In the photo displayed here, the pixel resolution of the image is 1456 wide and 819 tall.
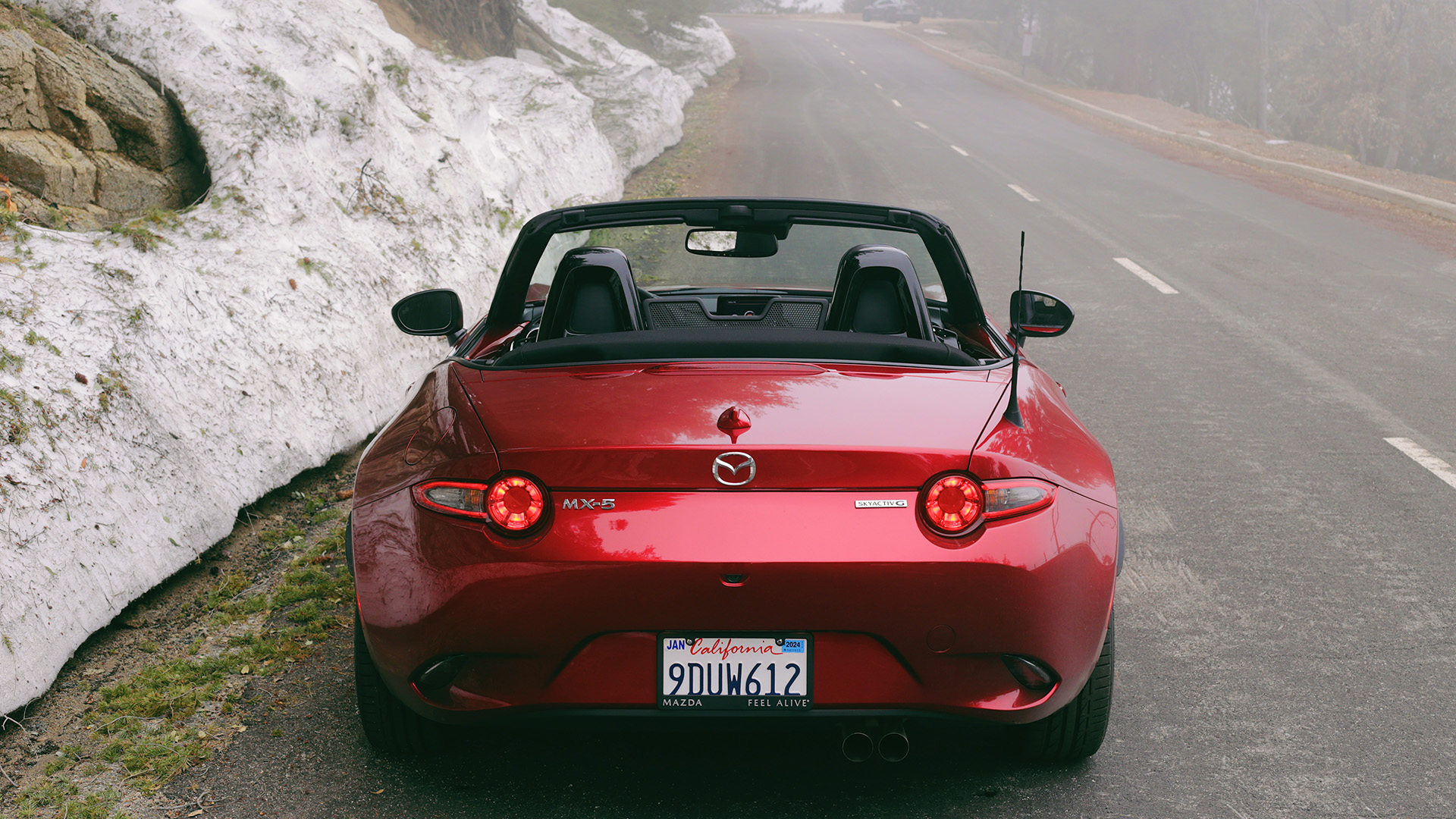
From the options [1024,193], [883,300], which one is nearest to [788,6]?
[1024,193]

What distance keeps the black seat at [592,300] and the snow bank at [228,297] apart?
182 cm

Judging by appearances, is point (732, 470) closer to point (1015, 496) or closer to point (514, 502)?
point (514, 502)

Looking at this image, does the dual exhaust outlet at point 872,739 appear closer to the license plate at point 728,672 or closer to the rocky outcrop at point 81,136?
the license plate at point 728,672

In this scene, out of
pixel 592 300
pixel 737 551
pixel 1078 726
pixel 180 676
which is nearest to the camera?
pixel 737 551

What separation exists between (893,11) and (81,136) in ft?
230

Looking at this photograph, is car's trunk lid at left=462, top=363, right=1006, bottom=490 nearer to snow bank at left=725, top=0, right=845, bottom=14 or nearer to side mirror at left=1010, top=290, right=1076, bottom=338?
side mirror at left=1010, top=290, right=1076, bottom=338

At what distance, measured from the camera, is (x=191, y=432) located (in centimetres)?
461

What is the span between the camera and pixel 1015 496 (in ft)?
8.29

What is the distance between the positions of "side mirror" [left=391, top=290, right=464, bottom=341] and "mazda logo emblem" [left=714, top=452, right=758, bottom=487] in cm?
170

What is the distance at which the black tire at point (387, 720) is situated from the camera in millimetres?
2947

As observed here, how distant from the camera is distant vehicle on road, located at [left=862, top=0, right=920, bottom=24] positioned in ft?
230

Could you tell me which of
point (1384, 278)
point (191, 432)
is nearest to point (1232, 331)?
point (1384, 278)

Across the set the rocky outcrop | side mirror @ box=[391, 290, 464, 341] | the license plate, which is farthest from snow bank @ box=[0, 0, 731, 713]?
the license plate

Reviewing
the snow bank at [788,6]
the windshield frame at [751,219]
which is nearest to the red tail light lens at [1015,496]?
the windshield frame at [751,219]
